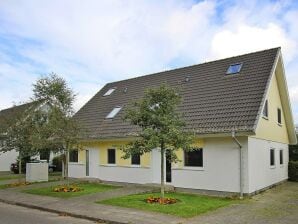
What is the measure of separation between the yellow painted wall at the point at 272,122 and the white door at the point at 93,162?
33.3ft

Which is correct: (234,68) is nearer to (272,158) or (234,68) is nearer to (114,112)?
(272,158)

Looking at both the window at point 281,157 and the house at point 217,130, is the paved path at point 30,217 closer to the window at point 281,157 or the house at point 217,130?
the house at point 217,130

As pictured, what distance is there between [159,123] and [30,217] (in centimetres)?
563

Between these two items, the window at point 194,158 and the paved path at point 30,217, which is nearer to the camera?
the paved path at point 30,217

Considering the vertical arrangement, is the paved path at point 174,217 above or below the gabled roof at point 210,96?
below

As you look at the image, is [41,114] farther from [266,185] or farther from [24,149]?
[266,185]

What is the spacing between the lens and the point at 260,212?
43.3 feet

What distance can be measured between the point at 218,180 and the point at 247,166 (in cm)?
150

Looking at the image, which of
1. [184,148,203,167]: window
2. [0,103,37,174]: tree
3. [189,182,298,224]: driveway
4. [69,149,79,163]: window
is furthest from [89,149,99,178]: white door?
[189,182,298,224]: driveway

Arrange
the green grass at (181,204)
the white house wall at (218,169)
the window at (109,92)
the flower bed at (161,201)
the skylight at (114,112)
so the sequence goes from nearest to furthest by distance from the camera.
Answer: the green grass at (181,204) < the flower bed at (161,201) < the white house wall at (218,169) < the skylight at (114,112) < the window at (109,92)

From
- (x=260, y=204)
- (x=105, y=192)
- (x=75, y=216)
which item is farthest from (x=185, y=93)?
(x=75, y=216)

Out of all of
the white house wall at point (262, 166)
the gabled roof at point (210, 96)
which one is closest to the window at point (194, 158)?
the gabled roof at point (210, 96)

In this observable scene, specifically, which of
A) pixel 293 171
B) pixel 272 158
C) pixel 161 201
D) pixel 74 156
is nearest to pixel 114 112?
pixel 74 156

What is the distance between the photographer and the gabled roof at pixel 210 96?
17.7 metres
